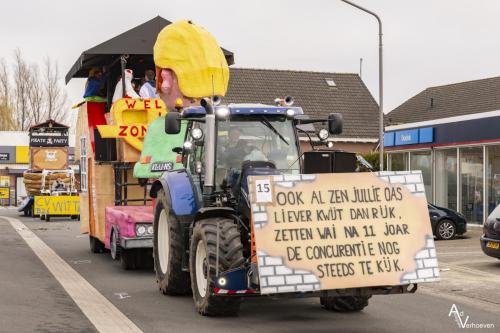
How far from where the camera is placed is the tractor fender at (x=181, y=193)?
35.7ft

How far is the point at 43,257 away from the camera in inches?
696

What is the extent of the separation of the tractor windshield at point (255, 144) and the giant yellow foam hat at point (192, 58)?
127 inches

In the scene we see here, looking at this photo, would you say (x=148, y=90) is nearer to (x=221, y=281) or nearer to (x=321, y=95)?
(x=221, y=281)

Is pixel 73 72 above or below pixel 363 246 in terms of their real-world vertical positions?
above

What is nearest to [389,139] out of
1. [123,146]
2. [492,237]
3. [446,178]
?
[446,178]

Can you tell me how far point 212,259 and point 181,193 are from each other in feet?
6.28

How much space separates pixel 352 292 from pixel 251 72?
134 ft

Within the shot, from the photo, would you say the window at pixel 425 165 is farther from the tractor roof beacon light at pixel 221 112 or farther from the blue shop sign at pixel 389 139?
the tractor roof beacon light at pixel 221 112

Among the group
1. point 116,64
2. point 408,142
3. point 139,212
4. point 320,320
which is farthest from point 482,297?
point 408,142

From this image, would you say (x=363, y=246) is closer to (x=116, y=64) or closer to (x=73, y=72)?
(x=116, y=64)

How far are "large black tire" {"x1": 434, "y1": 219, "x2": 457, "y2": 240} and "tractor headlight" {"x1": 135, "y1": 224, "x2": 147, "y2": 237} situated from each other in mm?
12263

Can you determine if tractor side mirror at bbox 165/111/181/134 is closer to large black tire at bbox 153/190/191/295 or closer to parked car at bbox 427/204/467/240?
large black tire at bbox 153/190/191/295

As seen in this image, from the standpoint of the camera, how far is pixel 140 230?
13.7m

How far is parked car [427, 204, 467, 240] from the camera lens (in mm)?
23938
